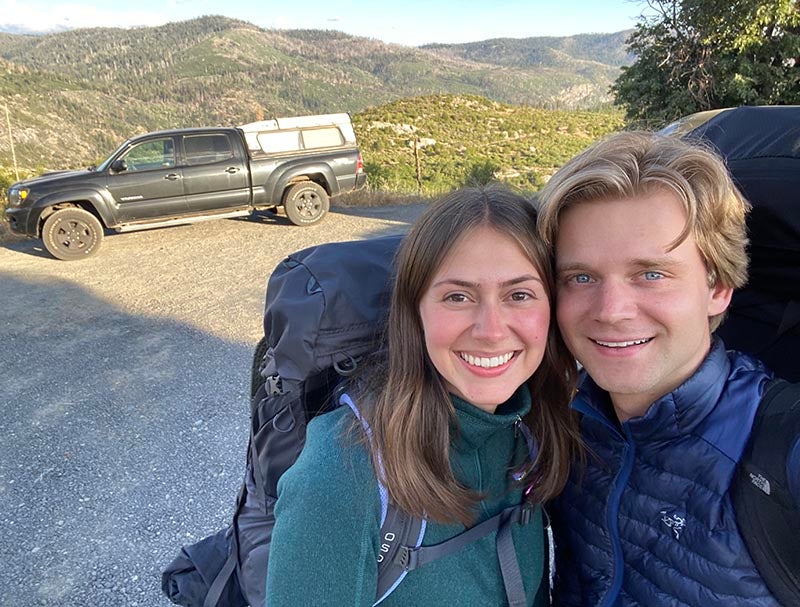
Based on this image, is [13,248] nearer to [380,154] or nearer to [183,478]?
[183,478]

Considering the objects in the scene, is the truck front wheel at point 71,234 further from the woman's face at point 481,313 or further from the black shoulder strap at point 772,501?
the black shoulder strap at point 772,501

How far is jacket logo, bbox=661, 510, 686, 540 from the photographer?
1025 millimetres

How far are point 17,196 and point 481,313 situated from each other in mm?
8652

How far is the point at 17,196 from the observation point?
770 cm

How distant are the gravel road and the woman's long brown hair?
6.84 feet

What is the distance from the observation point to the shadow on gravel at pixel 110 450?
2.70 metres

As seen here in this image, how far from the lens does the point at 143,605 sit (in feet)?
8.23

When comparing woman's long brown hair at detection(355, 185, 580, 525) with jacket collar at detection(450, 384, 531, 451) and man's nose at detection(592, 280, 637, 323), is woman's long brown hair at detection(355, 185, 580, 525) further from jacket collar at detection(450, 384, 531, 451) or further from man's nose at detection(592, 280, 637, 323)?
man's nose at detection(592, 280, 637, 323)

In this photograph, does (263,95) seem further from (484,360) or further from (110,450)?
(484,360)

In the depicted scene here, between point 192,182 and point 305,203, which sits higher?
point 192,182

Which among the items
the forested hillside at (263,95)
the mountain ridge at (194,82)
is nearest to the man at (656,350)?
the forested hillside at (263,95)

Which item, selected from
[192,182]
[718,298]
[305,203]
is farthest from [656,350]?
[305,203]

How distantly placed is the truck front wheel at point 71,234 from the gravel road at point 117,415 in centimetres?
26

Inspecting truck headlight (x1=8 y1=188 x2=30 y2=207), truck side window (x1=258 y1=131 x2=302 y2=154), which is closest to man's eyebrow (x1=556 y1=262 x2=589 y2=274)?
truck headlight (x1=8 y1=188 x2=30 y2=207)
